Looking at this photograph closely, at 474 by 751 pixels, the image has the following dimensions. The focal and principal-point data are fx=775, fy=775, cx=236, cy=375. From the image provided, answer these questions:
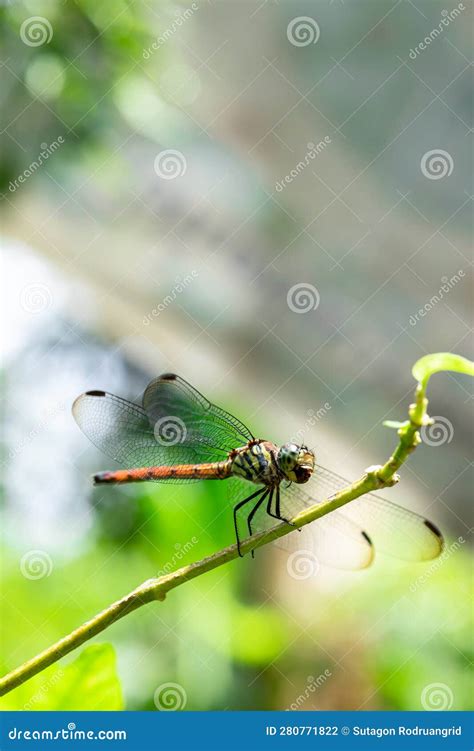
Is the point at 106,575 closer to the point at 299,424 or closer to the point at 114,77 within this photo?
the point at 299,424

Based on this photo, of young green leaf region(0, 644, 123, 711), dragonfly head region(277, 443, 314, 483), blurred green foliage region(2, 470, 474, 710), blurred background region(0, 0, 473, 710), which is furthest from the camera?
blurred background region(0, 0, 473, 710)

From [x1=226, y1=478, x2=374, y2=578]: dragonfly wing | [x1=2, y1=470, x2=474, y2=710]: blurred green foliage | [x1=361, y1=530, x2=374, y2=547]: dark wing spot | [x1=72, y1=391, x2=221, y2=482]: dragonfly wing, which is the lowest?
[x1=2, y1=470, x2=474, y2=710]: blurred green foliage

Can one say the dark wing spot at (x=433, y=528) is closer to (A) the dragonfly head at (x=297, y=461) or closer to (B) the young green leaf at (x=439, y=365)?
(A) the dragonfly head at (x=297, y=461)

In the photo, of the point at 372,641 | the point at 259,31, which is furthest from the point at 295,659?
the point at 259,31

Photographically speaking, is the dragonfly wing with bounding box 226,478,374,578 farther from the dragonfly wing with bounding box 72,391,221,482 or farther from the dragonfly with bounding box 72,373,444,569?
the dragonfly wing with bounding box 72,391,221,482

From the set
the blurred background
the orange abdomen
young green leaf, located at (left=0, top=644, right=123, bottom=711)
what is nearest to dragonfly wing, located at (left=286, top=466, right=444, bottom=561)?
the orange abdomen

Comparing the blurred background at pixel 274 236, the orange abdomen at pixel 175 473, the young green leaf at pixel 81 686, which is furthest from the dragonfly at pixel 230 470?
the blurred background at pixel 274 236
